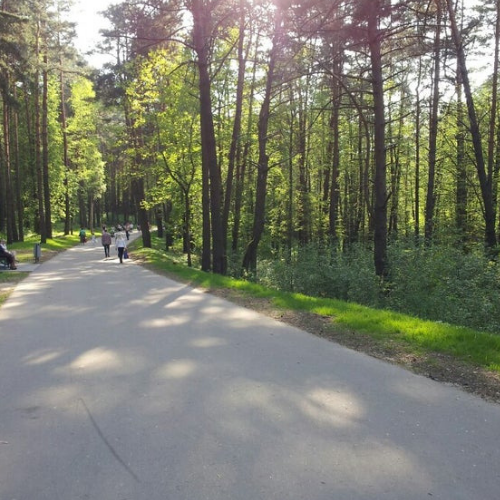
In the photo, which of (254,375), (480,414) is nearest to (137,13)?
(254,375)

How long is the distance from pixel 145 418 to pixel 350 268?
9512 millimetres

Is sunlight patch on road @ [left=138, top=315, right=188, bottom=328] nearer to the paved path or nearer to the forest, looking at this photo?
the paved path

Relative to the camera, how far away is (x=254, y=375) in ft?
16.8

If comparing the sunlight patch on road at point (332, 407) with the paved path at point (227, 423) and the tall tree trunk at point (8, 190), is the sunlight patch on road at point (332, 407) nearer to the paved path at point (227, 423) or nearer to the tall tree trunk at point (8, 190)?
the paved path at point (227, 423)

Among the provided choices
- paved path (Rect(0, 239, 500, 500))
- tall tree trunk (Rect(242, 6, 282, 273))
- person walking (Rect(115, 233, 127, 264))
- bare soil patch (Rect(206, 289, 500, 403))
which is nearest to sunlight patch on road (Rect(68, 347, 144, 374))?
paved path (Rect(0, 239, 500, 500))

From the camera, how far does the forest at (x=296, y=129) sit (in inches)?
421

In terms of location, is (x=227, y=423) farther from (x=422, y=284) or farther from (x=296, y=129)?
(x=296, y=129)

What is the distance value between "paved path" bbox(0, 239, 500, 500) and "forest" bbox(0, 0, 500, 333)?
179 inches

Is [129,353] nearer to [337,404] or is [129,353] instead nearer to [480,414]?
[337,404]

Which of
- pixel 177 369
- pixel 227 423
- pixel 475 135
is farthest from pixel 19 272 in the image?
pixel 475 135

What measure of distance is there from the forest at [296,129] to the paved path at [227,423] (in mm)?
4538

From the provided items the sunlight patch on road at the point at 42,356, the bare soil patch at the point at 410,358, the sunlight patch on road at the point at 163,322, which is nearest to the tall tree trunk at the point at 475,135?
the bare soil patch at the point at 410,358

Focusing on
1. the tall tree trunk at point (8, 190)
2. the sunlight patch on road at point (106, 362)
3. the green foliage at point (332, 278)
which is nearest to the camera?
the sunlight patch on road at point (106, 362)

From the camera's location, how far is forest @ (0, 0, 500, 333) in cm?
1069
